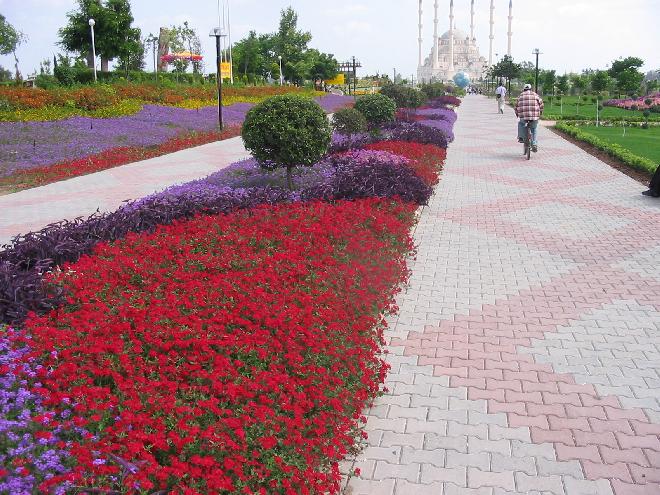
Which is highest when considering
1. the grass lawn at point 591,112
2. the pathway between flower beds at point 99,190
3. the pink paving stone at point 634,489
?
the grass lawn at point 591,112

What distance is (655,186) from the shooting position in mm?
10164

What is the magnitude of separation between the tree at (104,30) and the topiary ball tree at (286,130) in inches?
1340

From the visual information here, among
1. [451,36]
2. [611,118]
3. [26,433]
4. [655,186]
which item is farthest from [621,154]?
[451,36]

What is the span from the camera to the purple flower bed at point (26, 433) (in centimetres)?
239

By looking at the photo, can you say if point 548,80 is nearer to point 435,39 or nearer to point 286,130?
point 286,130

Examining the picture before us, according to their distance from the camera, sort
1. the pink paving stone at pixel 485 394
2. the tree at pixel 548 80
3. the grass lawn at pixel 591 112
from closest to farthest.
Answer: the pink paving stone at pixel 485 394 < the grass lawn at pixel 591 112 < the tree at pixel 548 80

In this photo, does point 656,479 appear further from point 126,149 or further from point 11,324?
point 126,149

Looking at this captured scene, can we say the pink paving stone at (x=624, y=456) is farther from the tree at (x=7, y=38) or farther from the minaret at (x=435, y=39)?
the minaret at (x=435, y=39)

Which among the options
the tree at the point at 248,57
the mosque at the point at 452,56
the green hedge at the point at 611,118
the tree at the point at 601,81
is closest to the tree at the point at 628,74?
the tree at the point at 601,81

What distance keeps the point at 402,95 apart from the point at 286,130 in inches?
645

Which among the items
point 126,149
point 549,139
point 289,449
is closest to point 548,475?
point 289,449

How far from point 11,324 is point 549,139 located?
1925cm

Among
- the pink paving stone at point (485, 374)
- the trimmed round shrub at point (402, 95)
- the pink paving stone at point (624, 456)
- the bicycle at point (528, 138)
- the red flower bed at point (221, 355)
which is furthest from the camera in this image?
the trimmed round shrub at point (402, 95)

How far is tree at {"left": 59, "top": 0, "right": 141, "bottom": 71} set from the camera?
38.8 metres
